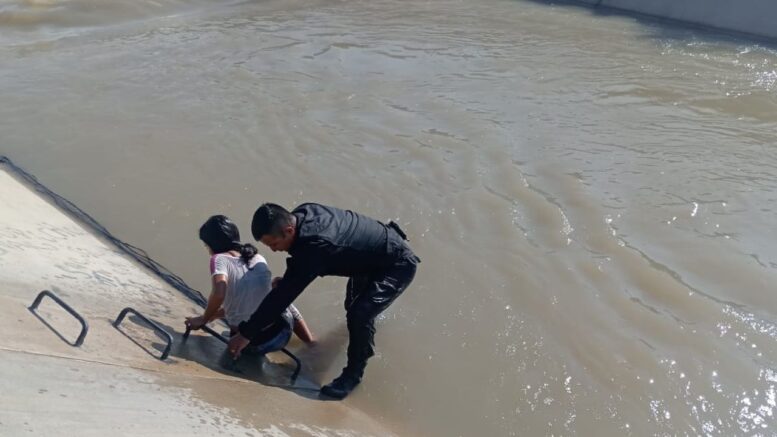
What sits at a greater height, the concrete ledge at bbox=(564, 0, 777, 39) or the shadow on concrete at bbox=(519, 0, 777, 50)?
the concrete ledge at bbox=(564, 0, 777, 39)

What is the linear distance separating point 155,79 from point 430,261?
6.73 metres

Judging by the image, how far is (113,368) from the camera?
4.27 m

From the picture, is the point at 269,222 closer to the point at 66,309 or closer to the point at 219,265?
the point at 219,265

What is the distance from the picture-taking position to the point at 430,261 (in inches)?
278

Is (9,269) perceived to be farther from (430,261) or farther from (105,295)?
(430,261)

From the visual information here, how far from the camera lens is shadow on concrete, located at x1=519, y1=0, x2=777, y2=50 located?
15.5m

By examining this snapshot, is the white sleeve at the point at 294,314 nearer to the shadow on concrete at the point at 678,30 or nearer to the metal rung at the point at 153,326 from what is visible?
the metal rung at the point at 153,326

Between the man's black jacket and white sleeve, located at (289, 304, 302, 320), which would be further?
white sleeve, located at (289, 304, 302, 320)

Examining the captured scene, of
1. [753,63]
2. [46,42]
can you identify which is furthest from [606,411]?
[46,42]

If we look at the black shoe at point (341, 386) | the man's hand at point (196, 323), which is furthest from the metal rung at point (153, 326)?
the black shoe at point (341, 386)

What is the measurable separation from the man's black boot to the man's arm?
689 millimetres

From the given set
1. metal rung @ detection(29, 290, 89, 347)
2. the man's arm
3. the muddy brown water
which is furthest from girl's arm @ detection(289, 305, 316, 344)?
metal rung @ detection(29, 290, 89, 347)

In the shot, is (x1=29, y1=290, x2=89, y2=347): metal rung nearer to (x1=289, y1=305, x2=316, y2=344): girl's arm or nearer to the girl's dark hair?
the girl's dark hair

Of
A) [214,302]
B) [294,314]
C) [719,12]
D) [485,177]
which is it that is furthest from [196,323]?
[719,12]
